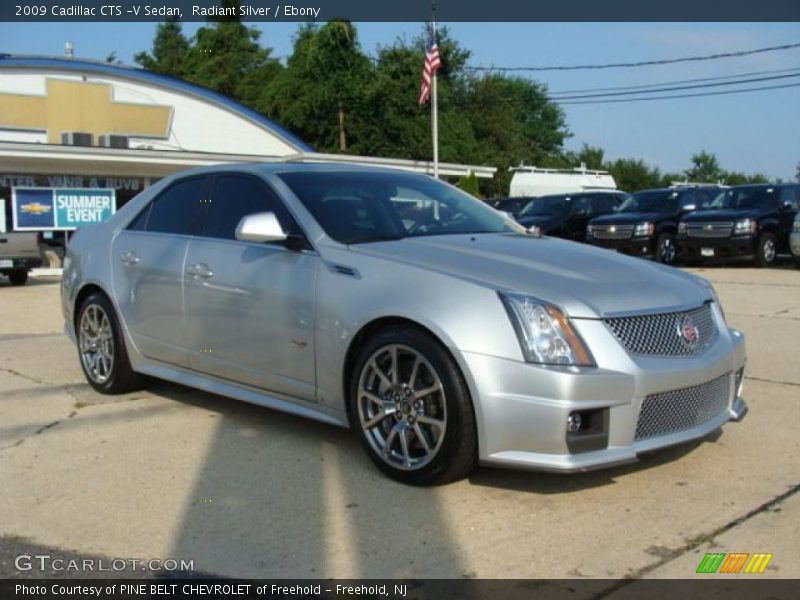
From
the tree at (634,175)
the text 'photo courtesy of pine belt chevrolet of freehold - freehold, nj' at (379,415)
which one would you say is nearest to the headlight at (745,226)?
the text 'photo courtesy of pine belt chevrolet of freehold - freehold, nj' at (379,415)

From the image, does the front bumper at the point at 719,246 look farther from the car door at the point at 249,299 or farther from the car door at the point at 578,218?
the car door at the point at 249,299

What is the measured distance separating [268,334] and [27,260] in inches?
523

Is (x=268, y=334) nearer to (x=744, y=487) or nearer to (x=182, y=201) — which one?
(x=182, y=201)

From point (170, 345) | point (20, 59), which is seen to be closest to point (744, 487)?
point (170, 345)

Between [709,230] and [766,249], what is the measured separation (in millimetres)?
1172

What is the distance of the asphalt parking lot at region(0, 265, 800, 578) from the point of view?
138 inches

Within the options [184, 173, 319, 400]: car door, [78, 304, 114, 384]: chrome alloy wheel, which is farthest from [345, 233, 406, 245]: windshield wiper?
[78, 304, 114, 384]: chrome alloy wheel

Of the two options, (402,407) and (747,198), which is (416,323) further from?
(747,198)

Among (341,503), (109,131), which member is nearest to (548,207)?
(109,131)

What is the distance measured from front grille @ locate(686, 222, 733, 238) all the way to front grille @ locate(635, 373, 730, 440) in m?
14.2

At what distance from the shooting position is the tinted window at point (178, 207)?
5762 mm

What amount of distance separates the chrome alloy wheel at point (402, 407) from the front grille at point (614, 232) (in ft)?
52.3

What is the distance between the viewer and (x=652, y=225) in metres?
19.4

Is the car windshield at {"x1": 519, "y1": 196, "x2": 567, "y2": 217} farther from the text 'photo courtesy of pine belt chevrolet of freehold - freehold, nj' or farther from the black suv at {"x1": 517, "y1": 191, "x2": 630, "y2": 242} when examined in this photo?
the text 'photo courtesy of pine belt chevrolet of freehold - freehold, nj'
